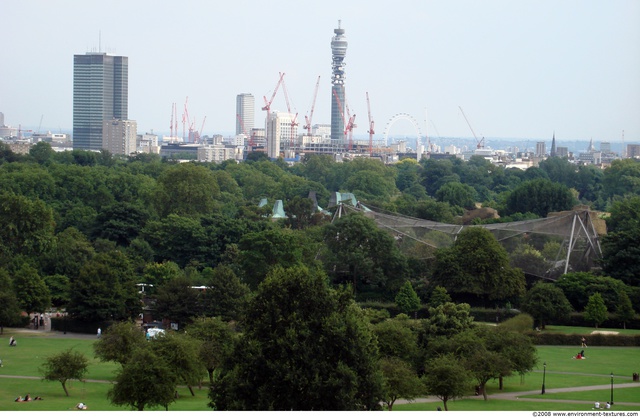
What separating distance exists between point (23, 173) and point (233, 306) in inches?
1789

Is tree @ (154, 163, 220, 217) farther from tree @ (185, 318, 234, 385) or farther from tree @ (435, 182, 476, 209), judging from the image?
tree @ (185, 318, 234, 385)

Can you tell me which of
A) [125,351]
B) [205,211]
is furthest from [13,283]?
[205,211]

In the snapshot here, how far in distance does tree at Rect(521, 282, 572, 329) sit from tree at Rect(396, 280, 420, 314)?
4.50 m

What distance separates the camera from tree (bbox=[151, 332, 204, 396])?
31.9 meters

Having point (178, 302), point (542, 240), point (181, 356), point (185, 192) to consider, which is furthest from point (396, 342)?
point (185, 192)

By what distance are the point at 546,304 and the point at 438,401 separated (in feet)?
48.8

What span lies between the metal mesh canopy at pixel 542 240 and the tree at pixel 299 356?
2802 centimetres

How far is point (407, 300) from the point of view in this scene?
4806 centimetres

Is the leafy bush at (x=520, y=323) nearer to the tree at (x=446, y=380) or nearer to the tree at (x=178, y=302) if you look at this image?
the tree at (x=446, y=380)

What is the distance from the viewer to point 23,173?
84.8 meters

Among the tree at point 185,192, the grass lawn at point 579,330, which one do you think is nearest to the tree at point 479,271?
the grass lawn at point 579,330

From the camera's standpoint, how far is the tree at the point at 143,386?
28.9 metres

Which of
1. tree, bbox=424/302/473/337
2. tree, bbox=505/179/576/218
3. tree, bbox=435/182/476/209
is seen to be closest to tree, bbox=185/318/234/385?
tree, bbox=424/302/473/337

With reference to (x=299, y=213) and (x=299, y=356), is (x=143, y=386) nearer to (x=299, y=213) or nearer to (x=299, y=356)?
(x=299, y=356)
